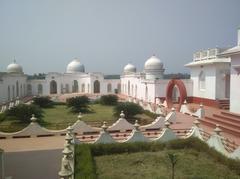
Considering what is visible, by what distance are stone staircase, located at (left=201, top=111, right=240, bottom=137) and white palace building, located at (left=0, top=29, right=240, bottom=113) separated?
574 mm

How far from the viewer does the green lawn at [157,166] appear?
7.94m

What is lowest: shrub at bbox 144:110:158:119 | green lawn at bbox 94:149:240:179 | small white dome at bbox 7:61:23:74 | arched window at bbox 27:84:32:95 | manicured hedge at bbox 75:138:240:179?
green lawn at bbox 94:149:240:179

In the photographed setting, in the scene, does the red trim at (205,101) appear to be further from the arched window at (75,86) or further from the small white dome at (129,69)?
the arched window at (75,86)

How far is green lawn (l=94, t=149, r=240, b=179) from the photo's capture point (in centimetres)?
794


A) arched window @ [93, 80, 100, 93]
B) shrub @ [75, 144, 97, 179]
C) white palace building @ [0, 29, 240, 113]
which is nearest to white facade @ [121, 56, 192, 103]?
white palace building @ [0, 29, 240, 113]

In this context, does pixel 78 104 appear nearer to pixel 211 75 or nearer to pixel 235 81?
pixel 211 75

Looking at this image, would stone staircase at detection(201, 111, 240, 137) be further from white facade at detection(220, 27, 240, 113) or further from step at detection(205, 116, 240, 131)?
white facade at detection(220, 27, 240, 113)

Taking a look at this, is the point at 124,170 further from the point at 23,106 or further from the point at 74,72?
the point at 74,72

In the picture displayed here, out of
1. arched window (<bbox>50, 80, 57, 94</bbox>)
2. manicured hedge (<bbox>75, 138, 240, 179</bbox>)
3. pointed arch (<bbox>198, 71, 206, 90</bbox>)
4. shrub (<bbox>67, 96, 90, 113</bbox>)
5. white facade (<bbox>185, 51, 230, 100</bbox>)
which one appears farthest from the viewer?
arched window (<bbox>50, 80, 57, 94</bbox>)

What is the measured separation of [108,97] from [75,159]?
20808 millimetres

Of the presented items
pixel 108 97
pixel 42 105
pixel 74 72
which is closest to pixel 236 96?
pixel 108 97

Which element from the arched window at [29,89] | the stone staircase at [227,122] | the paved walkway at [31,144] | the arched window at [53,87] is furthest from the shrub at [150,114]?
the arched window at [29,89]

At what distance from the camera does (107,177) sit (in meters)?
7.86

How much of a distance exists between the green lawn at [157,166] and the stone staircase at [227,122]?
2.56m
